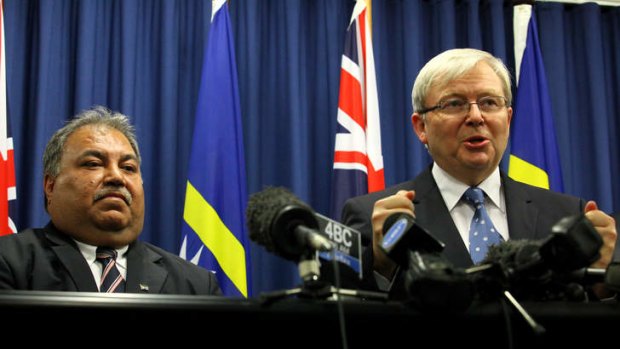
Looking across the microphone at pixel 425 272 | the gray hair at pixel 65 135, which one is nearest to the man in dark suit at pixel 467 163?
the microphone at pixel 425 272

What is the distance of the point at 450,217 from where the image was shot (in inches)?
76.2

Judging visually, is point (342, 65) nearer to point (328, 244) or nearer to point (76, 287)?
point (76, 287)

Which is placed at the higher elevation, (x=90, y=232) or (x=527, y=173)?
(x=527, y=173)

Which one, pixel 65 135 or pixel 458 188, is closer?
pixel 458 188

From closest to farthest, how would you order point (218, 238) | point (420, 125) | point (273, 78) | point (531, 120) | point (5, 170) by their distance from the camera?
point (420, 125) → point (5, 170) → point (218, 238) → point (531, 120) → point (273, 78)

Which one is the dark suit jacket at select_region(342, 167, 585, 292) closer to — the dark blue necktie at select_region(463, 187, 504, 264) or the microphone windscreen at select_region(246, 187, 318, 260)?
the dark blue necktie at select_region(463, 187, 504, 264)

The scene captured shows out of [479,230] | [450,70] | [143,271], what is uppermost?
[450,70]

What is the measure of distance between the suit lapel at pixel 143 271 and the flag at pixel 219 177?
102 cm

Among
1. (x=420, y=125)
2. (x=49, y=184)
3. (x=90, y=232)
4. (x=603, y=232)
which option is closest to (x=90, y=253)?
(x=90, y=232)

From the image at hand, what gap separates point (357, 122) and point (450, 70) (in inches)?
72.4

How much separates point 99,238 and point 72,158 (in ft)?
1.02

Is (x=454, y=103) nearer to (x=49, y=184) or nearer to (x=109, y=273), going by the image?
(x=109, y=273)

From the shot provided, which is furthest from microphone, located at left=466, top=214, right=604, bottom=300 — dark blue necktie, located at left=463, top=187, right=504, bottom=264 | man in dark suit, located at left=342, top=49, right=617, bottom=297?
man in dark suit, located at left=342, top=49, right=617, bottom=297

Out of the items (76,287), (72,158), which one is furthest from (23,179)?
(76,287)
